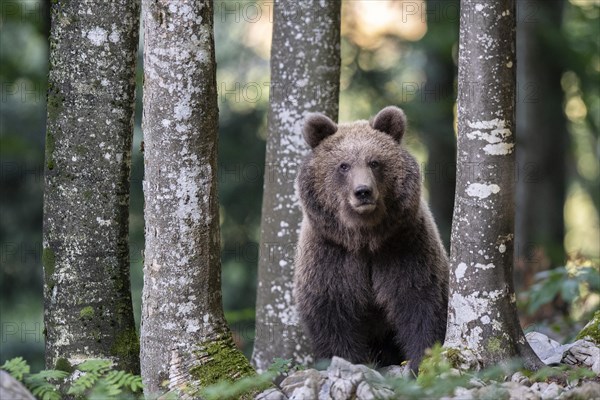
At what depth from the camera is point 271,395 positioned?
4.57 m

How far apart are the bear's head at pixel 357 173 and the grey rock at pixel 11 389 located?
9.22ft

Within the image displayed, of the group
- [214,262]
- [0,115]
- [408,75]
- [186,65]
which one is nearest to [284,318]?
[214,262]

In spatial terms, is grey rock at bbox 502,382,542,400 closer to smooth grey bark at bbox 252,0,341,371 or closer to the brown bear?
the brown bear

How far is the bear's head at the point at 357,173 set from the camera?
603 cm

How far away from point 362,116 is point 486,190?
1026cm

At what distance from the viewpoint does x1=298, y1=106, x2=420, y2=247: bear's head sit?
6.03 m

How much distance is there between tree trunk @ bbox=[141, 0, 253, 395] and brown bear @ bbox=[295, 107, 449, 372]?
1.31 m

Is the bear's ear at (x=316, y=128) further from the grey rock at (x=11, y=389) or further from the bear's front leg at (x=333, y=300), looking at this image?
the grey rock at (x=11, y=389)

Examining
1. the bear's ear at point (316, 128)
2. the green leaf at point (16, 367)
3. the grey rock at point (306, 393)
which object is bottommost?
the grey rock at point (306, 393)

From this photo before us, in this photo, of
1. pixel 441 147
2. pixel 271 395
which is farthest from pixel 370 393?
pixel 441 147

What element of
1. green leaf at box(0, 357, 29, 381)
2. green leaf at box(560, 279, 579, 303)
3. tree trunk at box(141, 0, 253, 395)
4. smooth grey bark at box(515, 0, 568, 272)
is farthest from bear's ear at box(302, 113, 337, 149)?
smooth grey bark at box(515, 0, 568, 272)

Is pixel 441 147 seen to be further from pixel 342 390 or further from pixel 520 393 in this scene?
pixel 342 390

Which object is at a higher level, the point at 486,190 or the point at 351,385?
the point at 486,190

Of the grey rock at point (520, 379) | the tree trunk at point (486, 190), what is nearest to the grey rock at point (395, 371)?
the tree trunk at point (486, 190)
